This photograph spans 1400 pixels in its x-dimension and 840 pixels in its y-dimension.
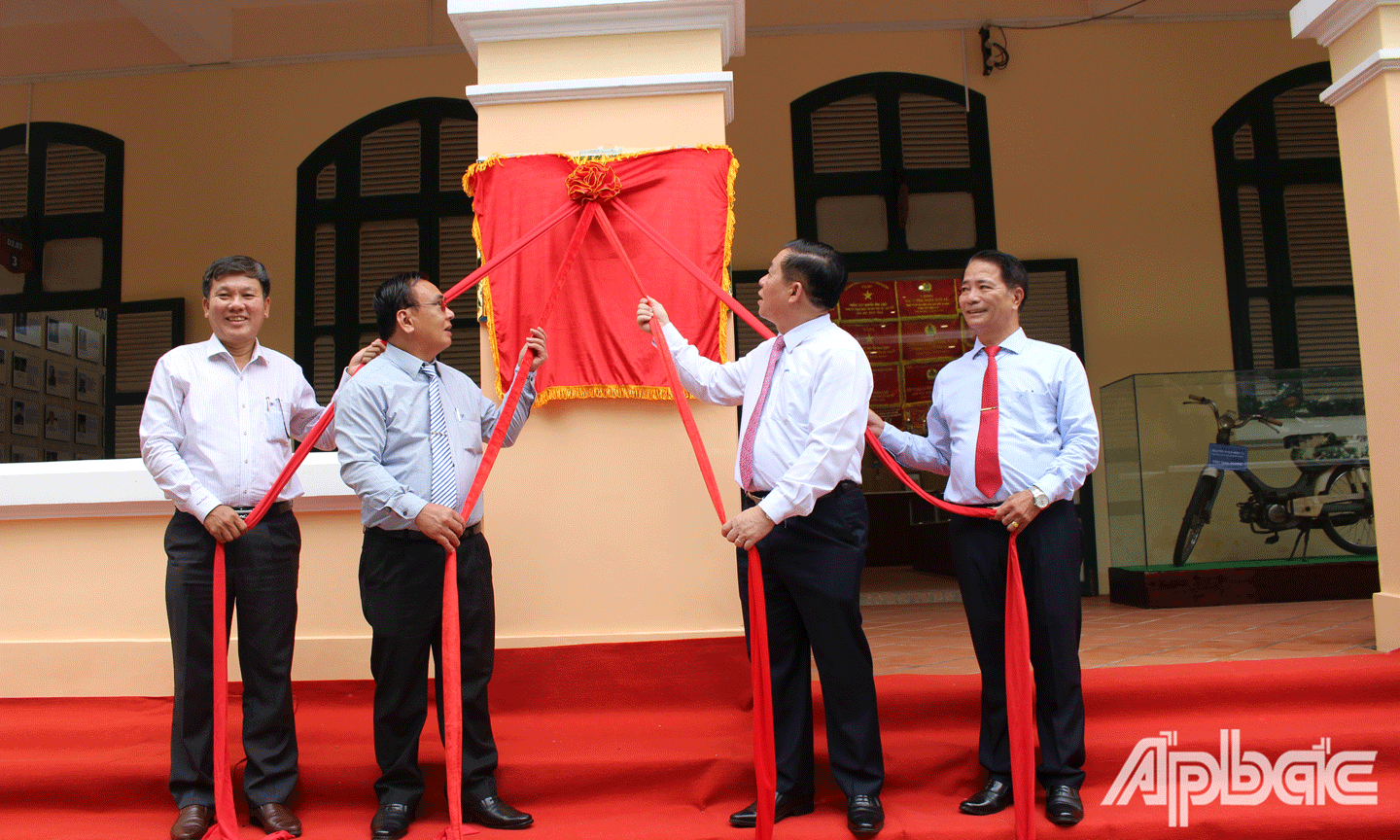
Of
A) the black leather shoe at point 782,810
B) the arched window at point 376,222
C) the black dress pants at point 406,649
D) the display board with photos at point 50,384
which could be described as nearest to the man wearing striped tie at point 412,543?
the black dress pants at point 406,649

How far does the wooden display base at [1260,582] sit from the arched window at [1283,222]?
1492 mm

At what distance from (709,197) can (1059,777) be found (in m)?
2.10

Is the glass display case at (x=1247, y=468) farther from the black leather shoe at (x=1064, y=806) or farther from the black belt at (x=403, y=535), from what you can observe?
the black belt at (x=403, y=535)

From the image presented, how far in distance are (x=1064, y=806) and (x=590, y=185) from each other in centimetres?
232

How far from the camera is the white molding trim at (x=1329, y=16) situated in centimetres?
355

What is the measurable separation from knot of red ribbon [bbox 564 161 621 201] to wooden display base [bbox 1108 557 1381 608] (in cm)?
371

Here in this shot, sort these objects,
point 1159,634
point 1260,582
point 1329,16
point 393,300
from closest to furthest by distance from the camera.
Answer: point 393,300, point 1329,16, point 1159,634, point 1260,582

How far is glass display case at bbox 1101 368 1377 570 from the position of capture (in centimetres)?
525

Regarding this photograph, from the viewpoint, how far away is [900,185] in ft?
19.6

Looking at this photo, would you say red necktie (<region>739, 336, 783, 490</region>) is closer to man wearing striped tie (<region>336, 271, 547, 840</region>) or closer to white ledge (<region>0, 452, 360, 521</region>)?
man wearing striped tie (<region>336, 271, 547, 840</region>)

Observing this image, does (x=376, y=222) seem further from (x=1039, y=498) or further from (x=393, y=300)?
(x=1039, y=498)

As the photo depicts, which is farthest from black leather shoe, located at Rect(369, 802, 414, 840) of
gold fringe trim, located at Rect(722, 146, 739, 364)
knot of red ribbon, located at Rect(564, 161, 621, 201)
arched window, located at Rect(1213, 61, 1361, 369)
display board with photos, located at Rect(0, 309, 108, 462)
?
arched window, located at Rect(1213, 61, 1361, 369)

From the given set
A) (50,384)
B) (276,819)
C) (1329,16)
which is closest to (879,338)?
(1329,16)

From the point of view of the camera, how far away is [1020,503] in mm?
2543
